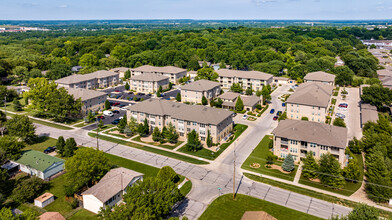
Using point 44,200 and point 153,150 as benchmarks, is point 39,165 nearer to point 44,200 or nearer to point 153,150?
point 44,200

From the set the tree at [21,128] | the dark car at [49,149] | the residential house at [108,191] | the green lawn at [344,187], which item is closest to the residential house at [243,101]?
the green lawn at [344,187]

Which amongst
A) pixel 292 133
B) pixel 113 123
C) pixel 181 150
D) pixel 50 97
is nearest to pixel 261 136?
pixel 292 133

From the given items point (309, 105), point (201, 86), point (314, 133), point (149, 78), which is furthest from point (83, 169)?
point (149, 78)

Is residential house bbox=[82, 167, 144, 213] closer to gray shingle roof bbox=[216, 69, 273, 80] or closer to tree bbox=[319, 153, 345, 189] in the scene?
tree bbox=[319, 153, 345, 189]

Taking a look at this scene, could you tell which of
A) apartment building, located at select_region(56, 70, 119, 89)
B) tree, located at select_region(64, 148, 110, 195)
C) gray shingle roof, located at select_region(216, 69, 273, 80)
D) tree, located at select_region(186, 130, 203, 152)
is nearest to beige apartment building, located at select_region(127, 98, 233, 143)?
tree, located at select_region(186, 130, 203, 152)

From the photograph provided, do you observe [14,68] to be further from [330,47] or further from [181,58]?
[330,47]

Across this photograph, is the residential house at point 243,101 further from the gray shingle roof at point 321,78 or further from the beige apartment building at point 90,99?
the beige apartment building at point 90,99
